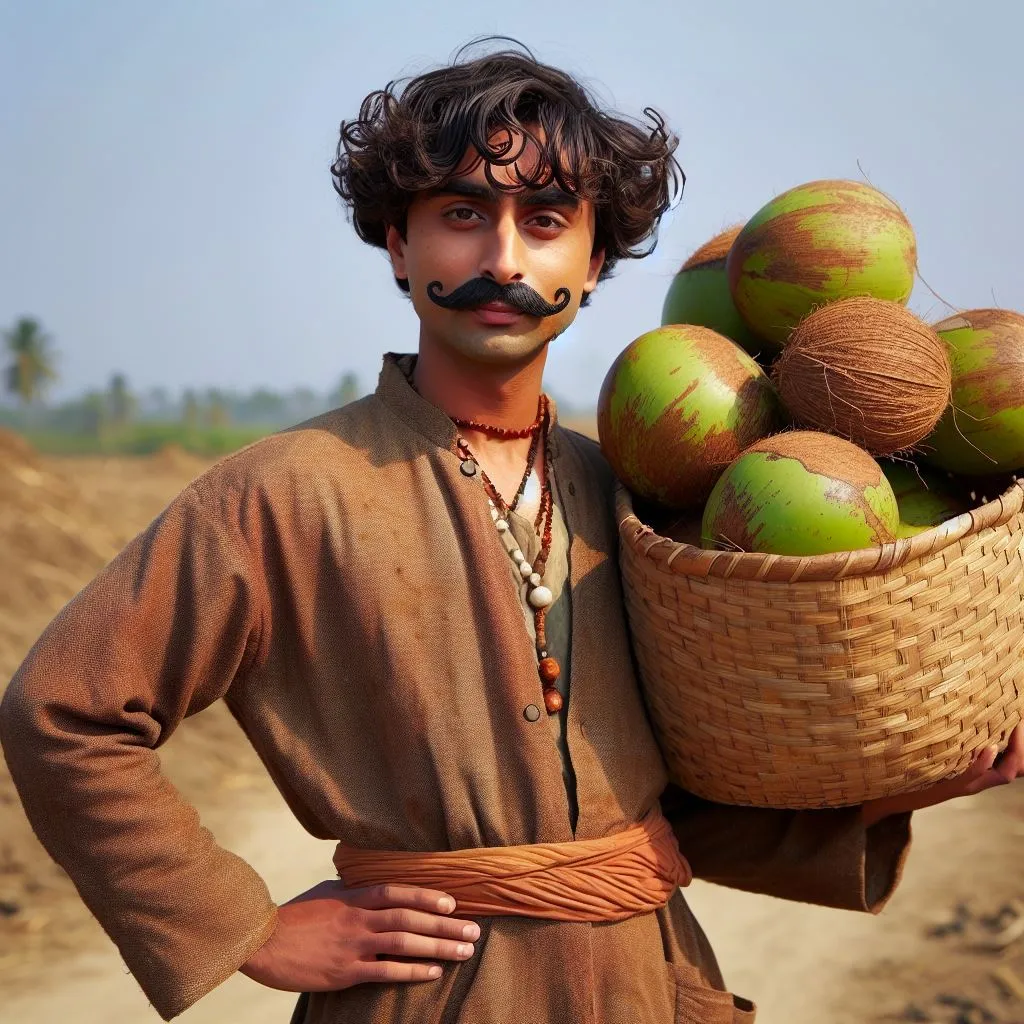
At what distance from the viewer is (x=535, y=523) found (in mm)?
2293

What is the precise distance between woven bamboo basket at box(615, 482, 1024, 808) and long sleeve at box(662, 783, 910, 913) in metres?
0.36

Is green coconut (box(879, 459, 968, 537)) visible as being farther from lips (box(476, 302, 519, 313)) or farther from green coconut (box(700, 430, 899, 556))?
lips (box(476, 302, 519, 313))

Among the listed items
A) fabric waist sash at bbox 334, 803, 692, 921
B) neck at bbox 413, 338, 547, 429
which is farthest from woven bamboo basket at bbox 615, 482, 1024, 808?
neck at bbox 413, 338, 547, 429

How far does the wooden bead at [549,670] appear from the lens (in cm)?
213

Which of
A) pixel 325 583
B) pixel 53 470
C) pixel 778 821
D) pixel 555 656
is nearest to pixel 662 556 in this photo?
pixel 555 656

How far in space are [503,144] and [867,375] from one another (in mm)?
761

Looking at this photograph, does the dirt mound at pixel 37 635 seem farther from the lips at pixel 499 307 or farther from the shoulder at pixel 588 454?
the lips at pixel 499 307

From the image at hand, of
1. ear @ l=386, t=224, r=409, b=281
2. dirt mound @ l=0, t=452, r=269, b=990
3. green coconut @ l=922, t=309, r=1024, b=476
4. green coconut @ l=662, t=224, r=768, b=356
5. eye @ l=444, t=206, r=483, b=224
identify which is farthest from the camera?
dirt mound @ l=0, t=452, r=269, b=990

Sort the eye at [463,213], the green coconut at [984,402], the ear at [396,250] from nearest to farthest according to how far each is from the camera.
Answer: the green coconut at [984,402] < the eye at [463,213] < the ear at [396,250]

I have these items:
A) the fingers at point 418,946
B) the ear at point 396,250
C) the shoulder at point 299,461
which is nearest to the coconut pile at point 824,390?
the shoulder at point 299,461

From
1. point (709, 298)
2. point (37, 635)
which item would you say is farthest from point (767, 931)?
point (37, 635)

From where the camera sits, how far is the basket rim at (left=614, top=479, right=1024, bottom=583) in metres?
1.82

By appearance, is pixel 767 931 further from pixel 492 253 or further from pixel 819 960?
pixel 492 253

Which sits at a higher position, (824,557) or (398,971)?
(824,557)
